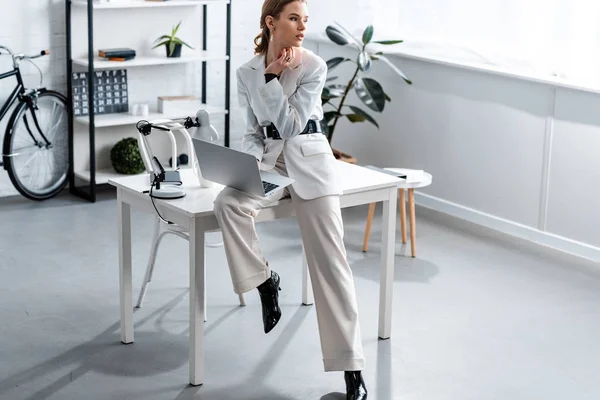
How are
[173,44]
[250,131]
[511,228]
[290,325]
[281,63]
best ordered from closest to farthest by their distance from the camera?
[281,63], [250,131], [290,325], [511,228], [173,44]

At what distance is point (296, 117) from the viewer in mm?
3688

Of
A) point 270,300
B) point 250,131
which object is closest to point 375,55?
point 250,131

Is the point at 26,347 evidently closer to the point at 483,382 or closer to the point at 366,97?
the point at 483,382

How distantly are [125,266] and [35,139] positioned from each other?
8.39 feet

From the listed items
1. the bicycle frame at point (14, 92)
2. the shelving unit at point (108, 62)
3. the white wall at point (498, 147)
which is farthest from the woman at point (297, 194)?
the bicycle frame at point (14, 92)

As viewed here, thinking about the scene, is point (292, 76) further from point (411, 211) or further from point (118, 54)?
point (118, 54)

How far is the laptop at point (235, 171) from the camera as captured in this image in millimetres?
3461

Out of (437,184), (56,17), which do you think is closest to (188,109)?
(56,17)

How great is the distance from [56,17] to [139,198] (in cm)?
281

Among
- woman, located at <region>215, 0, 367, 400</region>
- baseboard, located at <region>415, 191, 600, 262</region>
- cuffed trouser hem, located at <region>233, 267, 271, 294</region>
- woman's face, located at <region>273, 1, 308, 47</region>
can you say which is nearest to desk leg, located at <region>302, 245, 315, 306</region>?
woman, located at <region>215, 0, 367, 400</region>

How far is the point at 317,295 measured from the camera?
143 inches

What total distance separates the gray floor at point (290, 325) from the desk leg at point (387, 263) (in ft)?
0.29

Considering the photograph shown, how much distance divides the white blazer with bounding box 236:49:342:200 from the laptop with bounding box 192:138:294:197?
0.09 meters

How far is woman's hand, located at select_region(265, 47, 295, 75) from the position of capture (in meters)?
3.66
